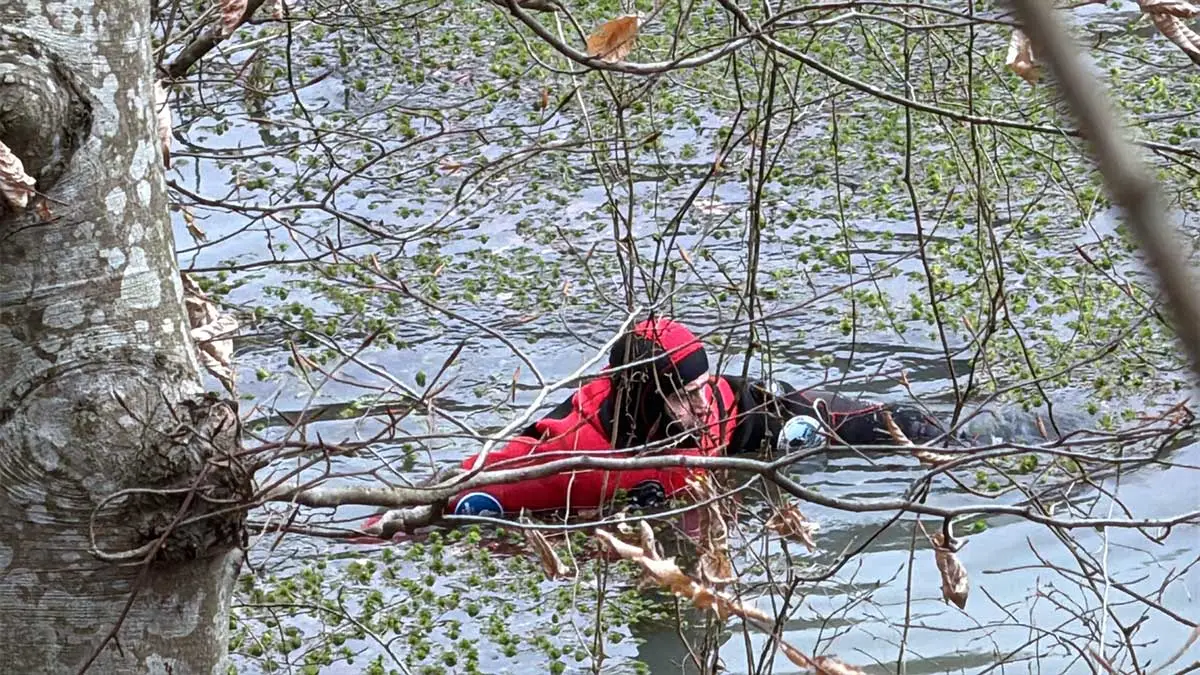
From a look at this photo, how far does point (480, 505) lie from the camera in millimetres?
6035

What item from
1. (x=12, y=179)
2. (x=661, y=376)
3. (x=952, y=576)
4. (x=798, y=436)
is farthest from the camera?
(x=798, y=436)

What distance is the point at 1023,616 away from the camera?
5.26 m

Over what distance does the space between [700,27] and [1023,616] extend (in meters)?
5.61

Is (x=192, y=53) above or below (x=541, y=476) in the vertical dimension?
above

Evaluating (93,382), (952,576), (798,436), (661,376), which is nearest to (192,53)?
(661,376)

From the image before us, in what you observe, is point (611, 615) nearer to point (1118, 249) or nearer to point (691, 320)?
point (691, 320)

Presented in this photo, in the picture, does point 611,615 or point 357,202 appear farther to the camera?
point 357,202

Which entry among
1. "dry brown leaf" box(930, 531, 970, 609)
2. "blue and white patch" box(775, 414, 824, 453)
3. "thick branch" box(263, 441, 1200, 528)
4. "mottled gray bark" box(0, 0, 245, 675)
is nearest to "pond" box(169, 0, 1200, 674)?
"blue and white patch" box(775, 414, 824, 453)

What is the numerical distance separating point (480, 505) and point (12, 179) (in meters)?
4.20

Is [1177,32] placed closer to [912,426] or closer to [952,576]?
[952,576]

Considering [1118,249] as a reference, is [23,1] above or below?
below

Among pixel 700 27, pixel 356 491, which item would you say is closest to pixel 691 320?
pixel 700 27

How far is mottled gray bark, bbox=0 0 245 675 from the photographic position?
2096 mm

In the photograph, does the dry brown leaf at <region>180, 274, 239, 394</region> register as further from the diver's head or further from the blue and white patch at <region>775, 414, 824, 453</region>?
the blue and white patch at <region>775, 414, 824, 453</region>
